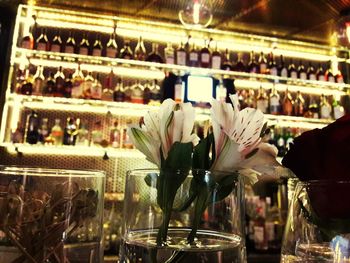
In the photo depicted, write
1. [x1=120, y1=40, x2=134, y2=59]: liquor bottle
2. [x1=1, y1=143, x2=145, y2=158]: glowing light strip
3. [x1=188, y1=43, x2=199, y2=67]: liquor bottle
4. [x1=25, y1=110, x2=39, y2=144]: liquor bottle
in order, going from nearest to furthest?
[x1=1, y1=143, x2=145, y2=158]: glowing light strip → [x1=25, y1=110, x2=39, y2=144]: liquor bottle → [x1=120, y1=40, x2=134, y2=59]: liquor bottle → [x1=188, y1=43, x2=199, y2=67]: liquor bottle

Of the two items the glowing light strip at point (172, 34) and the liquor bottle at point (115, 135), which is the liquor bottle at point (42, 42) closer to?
the glowing light strip at point (172, 34)

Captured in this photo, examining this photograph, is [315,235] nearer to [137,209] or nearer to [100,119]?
[137,209]

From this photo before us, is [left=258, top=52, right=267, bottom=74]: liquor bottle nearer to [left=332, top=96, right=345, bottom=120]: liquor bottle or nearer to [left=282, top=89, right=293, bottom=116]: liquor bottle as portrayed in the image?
[left=282, top=89, right=293, bottom=116]: liquor bottle

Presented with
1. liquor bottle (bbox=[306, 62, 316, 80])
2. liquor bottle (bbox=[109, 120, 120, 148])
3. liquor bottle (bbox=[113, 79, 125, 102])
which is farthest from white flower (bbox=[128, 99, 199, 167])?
liquor bottle (bbox=[306, 62, 316, 80])

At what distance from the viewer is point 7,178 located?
0.37 meters

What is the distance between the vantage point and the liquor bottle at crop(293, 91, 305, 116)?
351 centimetres

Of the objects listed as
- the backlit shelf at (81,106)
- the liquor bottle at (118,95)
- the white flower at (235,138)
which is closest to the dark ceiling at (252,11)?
the liquor bottle at (118,95)

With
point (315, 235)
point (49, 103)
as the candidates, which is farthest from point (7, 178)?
point (49, 103)

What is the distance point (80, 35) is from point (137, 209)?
10.2 feet

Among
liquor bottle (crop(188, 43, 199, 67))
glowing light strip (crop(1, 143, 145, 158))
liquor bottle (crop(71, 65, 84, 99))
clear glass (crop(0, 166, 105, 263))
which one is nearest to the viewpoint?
clear glass (crop(0, 166, 105, 263))

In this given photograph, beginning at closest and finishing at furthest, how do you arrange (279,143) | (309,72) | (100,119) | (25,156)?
(25,156) → (100,119) → (279,143) → (309,72)

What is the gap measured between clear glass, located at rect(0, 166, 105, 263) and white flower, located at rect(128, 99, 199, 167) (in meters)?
0.08

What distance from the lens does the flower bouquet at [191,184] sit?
1.30 ft

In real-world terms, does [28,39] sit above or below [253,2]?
below
